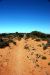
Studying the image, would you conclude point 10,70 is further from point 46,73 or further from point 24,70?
point 46,73

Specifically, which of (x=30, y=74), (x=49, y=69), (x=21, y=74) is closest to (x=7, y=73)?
(x=21, y=74)

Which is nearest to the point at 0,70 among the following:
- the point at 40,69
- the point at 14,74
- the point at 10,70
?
the point at 10,70

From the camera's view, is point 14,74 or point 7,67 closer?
point 14,74

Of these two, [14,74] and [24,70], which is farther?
[24,70]

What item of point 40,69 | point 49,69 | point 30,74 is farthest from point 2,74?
point 49,69

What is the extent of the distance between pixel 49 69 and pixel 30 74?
2353 millimetres

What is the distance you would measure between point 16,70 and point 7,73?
3.49 feet

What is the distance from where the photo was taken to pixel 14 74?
11586 mm

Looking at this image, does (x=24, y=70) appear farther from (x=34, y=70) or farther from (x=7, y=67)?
(x=7, y=67)

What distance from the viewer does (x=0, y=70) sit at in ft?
42.1

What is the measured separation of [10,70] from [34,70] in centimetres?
223

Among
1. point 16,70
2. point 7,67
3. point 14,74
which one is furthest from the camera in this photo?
point 7,67

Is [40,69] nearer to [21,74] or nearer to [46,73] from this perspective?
[46,73]

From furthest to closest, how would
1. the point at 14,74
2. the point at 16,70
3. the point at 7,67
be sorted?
the point at 7,67, the point at 16,70, the point at 14,74
